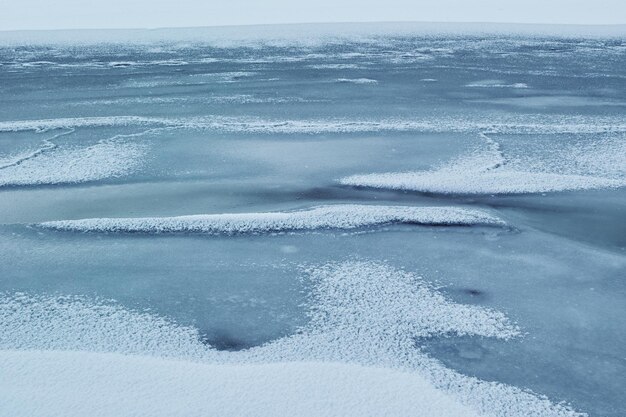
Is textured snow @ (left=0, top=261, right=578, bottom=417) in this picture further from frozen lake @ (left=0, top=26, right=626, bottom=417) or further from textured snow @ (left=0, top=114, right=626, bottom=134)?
textured snow @ (left=0, top=114, right=626, bottom=134)

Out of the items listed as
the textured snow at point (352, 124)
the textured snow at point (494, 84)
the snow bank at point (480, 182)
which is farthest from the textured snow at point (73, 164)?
the textured snow at point (494, 84)

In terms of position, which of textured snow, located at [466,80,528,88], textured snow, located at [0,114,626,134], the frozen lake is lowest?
the frozen lake

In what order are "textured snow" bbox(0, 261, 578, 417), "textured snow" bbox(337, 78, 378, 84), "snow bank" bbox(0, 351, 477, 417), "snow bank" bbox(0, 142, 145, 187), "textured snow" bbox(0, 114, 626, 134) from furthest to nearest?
1. "textured snow" bbox(337, 78, 378, 84)
2. "textured snow" bbox(0, 114, 626, 134)
3. "snow bank" bbox(0, 142, 145, 187)
4. "textured snow" bbox(0, 261, 578, 417)
5. "snow bank" bbox(0, 351, 477, 417)

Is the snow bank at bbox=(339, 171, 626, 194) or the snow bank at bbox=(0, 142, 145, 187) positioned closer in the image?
the snow bank at bbox=(339, 171, 626, 194)

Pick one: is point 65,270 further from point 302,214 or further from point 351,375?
point 351,375

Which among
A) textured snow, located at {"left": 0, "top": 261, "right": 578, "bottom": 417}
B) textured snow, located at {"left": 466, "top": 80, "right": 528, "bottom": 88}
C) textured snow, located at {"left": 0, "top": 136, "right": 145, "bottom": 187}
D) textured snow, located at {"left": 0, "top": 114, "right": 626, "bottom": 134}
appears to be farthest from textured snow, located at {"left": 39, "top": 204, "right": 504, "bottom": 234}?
textured snow, located at {"left": 466, "top": 80, "right": 528, "bottom": 88}

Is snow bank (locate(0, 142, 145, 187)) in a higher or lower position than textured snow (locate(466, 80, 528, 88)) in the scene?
lower

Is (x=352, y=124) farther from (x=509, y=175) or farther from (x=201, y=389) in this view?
(x=201, y=389)

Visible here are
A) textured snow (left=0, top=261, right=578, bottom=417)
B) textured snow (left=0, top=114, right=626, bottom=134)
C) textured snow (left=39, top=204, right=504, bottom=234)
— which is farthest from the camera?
textured snow (left=0, top=114, right=626, bottom=134)

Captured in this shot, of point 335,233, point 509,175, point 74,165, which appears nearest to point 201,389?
point 335,233
